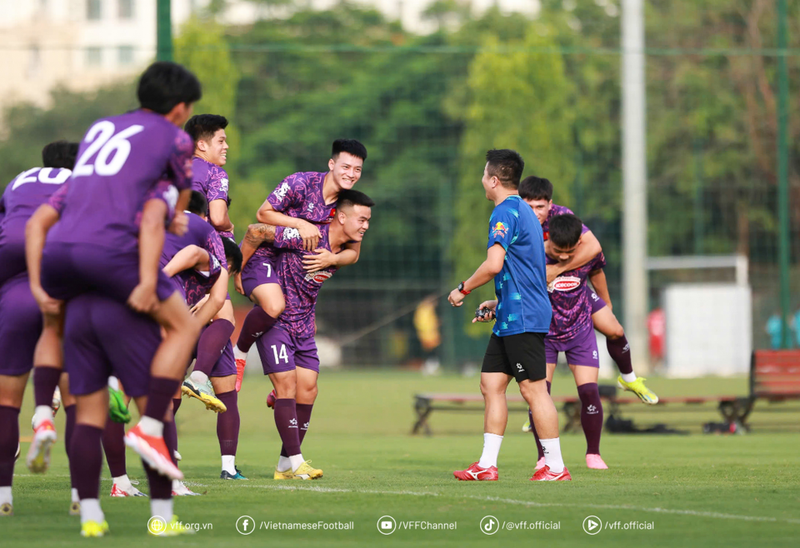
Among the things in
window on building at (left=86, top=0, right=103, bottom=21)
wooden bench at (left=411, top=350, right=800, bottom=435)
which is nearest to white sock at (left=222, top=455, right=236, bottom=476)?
wooden bench at (left=411, top=350, right=800, bottom=435)

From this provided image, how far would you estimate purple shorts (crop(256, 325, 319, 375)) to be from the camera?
8.00 metres

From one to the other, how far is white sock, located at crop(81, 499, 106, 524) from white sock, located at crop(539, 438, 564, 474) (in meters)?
3.41

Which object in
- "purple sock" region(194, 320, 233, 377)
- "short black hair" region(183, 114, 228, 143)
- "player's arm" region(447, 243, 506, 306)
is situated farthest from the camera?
"short black hair" region(183, 114, 228, 143)

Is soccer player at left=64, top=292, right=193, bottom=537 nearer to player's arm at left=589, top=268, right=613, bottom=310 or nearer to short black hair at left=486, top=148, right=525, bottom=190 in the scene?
short black hair at left=486, top=148, right=525, bottom=190

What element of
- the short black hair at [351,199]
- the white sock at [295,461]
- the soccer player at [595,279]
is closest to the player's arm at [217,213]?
the short black hair at [351,199]

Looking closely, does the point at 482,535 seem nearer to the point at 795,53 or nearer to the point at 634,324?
the point at 795,53

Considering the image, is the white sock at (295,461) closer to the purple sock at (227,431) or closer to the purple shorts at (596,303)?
the purple sock at (227,431)

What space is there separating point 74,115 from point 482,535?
2956 centimetres

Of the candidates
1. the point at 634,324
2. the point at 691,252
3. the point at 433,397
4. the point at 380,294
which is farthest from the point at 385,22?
the point at 433,397

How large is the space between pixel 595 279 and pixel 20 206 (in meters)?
5.06

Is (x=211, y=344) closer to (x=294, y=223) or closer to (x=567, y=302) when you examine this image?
(x=294, y=223)

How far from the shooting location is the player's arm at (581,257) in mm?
8852

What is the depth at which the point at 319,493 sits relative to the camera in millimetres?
6418

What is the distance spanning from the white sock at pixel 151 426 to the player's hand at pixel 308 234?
3.37m
